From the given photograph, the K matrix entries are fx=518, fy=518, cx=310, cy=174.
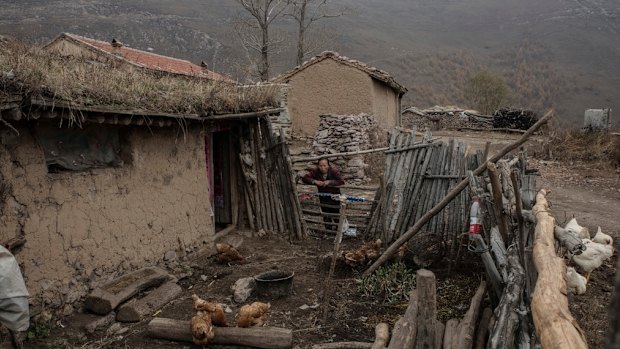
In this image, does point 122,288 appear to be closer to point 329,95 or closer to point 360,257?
point 360,257

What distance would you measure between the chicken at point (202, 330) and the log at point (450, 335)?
2092 millimetres

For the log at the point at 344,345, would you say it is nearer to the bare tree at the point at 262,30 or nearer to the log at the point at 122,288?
the log at the point at 122,288

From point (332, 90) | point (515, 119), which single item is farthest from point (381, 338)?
point (515, 119)

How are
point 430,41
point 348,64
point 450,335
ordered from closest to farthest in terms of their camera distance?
1. point 450,335
2. point 348,64
3. point 430,41

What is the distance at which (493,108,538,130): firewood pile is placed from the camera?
24.1 metres

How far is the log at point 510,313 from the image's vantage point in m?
3.03

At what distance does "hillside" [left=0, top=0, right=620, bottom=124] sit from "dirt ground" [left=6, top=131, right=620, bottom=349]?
81.3ft

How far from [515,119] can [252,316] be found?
22.4 metres

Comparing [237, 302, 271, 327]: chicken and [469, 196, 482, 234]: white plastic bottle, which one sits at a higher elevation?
[469, 196, 482, 234]: white plastic bottle

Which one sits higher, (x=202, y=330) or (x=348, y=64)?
(x=348, y=64)

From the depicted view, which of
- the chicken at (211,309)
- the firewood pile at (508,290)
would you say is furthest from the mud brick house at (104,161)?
the firewood pile at (508,290)

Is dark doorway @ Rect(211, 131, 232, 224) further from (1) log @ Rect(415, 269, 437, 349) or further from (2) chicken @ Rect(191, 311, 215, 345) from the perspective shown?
(1) log @ Rect(415, 269, 437, 349)

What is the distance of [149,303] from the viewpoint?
229 inches

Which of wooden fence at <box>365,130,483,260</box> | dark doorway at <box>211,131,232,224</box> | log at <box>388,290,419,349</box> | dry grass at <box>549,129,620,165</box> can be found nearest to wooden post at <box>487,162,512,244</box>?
log at <box>388,290,419,349</box>
